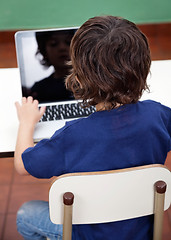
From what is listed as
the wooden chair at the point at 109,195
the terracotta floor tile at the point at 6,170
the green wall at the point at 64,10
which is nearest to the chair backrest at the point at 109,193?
the wooden chair at the point at 109,195

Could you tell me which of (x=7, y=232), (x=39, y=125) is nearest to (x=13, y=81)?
(x=39, y=125)

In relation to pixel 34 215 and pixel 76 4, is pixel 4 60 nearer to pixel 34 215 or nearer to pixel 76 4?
pixel 76 4

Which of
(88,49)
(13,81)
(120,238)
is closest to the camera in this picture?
(88,49)

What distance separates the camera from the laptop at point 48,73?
1.42 meters

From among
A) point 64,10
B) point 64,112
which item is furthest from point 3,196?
point 64,10

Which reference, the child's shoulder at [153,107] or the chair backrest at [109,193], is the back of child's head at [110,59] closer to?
the child's shoulder at [153,107]

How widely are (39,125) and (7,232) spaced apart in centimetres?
77

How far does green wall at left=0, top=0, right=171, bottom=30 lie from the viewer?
11.4ft

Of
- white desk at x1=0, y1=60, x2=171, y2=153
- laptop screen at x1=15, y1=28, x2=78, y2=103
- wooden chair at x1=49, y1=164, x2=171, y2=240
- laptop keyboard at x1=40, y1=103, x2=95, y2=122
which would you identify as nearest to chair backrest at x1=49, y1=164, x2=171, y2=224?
wooden chair at x1=49, y1=164, x2=171, y2=240

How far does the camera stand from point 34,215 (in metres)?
1.34

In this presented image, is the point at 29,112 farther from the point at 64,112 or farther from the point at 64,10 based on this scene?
the point at 64,10

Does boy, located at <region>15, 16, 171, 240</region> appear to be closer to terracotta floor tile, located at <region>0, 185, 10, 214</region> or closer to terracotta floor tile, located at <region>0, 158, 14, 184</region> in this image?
terracotta floor tile, located at <region>0, 185, 10, 214</region>

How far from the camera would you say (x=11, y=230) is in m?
1.90

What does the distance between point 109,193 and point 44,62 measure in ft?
2.28
